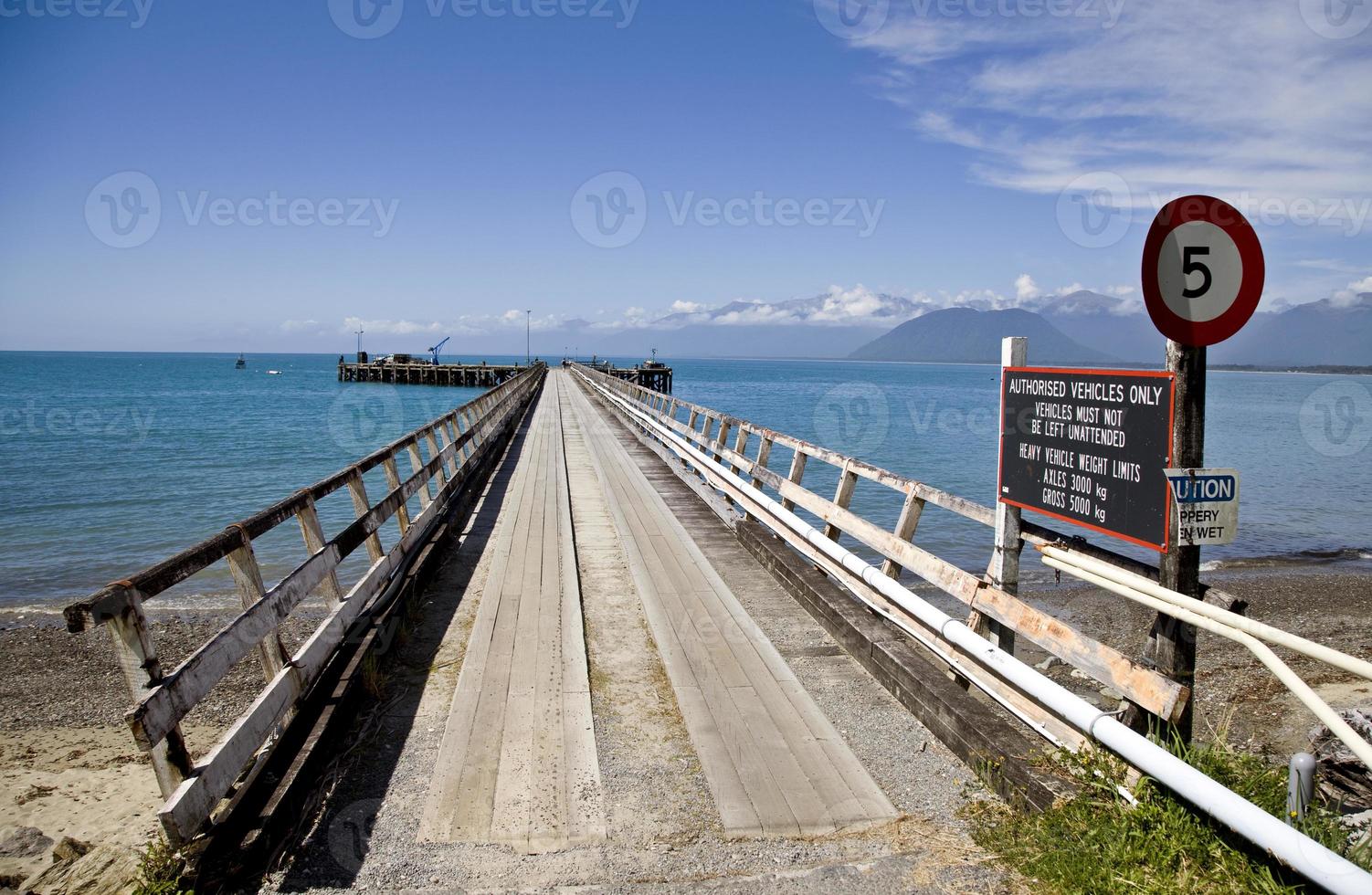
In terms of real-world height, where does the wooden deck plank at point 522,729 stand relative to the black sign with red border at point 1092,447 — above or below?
below

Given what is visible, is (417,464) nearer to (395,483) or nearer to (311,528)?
(395,483)

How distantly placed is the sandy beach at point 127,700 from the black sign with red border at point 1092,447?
120 centimetres

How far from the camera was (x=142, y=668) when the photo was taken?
10.1ft

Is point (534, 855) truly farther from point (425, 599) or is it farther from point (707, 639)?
point (425, 599)

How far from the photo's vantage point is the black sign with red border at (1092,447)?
360 centimetres

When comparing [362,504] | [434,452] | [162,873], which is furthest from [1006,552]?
[434,452]

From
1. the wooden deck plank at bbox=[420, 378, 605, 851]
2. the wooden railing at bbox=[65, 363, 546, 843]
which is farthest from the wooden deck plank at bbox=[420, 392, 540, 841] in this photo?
the wooden railing at bbox=[65, 363, 546, 843]

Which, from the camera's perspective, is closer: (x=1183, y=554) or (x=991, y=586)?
(x=1183, y=554)

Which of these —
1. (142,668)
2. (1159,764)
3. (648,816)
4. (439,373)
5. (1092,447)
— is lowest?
(648,816)

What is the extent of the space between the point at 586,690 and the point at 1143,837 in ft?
10.3

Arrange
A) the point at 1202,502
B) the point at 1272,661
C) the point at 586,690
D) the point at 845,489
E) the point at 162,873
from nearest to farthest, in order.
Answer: the point at 1272,661
the point at 162,873
the point at 1202,502
the point at 586,690
the point at 845,489

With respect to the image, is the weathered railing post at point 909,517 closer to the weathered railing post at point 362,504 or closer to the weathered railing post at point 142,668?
the weathered railing post at point 362,504

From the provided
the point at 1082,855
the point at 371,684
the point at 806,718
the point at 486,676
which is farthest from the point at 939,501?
the point at 371,684

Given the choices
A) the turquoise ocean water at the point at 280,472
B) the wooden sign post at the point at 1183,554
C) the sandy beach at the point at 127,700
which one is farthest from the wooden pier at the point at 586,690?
the turquoise ocean water at the point at 280,472
